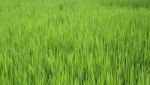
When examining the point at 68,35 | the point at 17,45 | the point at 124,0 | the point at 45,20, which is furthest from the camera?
the point at 124,0

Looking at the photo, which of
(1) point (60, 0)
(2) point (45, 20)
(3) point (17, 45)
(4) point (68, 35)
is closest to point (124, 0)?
(1) point (60, 0)

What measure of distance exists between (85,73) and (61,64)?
14cm

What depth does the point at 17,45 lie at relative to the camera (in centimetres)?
178

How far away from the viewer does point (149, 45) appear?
1.65 m

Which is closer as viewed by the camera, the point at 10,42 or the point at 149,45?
the point at 149,45

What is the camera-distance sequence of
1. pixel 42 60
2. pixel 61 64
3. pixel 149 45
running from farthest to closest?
pixel 149 45
pixel 42 60
pixel 61 64

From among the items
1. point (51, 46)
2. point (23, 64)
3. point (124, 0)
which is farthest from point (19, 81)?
point (124, 0)

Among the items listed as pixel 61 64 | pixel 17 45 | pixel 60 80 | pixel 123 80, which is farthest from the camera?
pixel 17 45

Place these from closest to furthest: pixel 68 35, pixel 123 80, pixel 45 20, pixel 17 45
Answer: pixel 123 80 < pixel 17 45 < pixel 68 35 < pixel 45 20

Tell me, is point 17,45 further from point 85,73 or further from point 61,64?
point 85,73

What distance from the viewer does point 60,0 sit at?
193 inches

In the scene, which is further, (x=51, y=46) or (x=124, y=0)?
(x=124, y=0)

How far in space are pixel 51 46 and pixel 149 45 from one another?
67 centimetres

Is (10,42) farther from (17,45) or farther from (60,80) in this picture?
(60,80)
